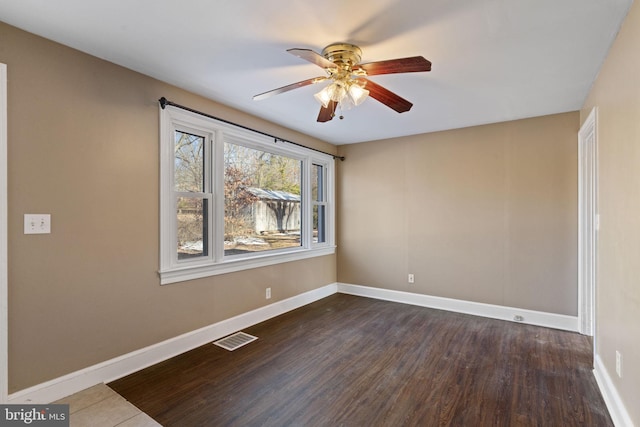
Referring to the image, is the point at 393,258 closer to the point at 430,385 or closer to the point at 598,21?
A: the point at 430,385

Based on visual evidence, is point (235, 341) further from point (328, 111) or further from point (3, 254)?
point (328, 111)

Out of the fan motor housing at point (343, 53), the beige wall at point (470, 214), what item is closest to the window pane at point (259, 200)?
the beige wall at point (470, 214)

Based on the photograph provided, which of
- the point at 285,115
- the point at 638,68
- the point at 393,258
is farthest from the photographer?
the point at 393,258

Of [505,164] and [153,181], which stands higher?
[505,164]

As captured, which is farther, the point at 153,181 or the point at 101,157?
the point at 153,181

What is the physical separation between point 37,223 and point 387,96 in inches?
101

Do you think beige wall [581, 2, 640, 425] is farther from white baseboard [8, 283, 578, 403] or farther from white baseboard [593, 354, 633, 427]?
white baseboard [8, 283, 578, 403]

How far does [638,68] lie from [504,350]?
8.19ft

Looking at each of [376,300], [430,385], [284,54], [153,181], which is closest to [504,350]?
[430,385]

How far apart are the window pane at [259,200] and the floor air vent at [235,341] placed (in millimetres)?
887

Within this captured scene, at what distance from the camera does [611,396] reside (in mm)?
2098

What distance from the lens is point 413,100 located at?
3.23 m

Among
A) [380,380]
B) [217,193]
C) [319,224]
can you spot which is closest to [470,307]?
[380,380]

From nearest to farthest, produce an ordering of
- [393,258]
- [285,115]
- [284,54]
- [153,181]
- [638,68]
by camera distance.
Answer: [638,68] < [284,54] < [153,181] < [285,115] < [393,258]
